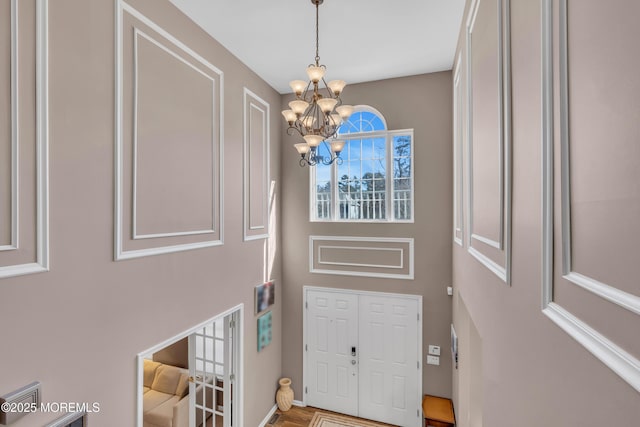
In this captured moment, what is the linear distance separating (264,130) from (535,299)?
3596mm

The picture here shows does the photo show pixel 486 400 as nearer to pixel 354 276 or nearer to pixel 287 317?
pixel 354 276

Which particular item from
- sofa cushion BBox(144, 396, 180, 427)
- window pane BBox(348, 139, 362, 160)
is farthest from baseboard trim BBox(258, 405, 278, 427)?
window pane BBox(348, 139, 362, 160)

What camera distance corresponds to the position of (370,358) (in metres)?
4.05

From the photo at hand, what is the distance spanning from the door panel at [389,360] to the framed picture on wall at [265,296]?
1202mm

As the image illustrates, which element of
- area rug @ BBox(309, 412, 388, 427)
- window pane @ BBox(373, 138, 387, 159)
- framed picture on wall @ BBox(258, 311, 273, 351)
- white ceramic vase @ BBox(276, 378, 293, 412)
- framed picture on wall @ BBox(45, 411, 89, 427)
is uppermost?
window pane @ BBox(373, 138, 387, 159)

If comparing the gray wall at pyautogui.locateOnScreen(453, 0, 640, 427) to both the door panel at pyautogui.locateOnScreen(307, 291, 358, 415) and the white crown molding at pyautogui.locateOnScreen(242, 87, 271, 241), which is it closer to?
the white crown molding at pyautogui.locateOnScreen(242, 87, 271, 241)

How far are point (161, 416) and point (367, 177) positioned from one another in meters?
3.96

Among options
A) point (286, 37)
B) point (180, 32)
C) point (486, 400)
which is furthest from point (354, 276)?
point (180, 32)

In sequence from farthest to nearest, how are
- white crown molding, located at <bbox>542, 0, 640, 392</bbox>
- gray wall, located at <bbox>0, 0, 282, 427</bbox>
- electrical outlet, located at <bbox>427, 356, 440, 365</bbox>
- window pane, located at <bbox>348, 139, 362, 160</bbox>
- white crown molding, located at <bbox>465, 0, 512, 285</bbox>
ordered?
window pane, located at <bbox>348, 139, 362, 160</bbox> < electrical outlet, located at <bbox>427, 356, 440, 365</bbox> < gray wall, located at <bbox>0, 0, 282, 427</bbox> < white crown molding, located at <bbox>465, 0, 512, 285</bbox> < white crown molding, located at <bbox>542, 0, 640, 392</bbox>

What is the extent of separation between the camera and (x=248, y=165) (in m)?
3.60

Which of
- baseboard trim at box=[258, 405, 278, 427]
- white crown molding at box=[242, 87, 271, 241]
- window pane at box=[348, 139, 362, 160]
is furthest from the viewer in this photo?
window pane at box=[348, 139, 362, 160]

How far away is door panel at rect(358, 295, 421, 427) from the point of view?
3.86 metres

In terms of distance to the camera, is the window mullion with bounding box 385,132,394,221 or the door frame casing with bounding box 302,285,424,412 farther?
the window mullion with bounding box 385,132,394,221

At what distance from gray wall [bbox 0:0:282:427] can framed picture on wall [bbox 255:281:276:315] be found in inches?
47.4
